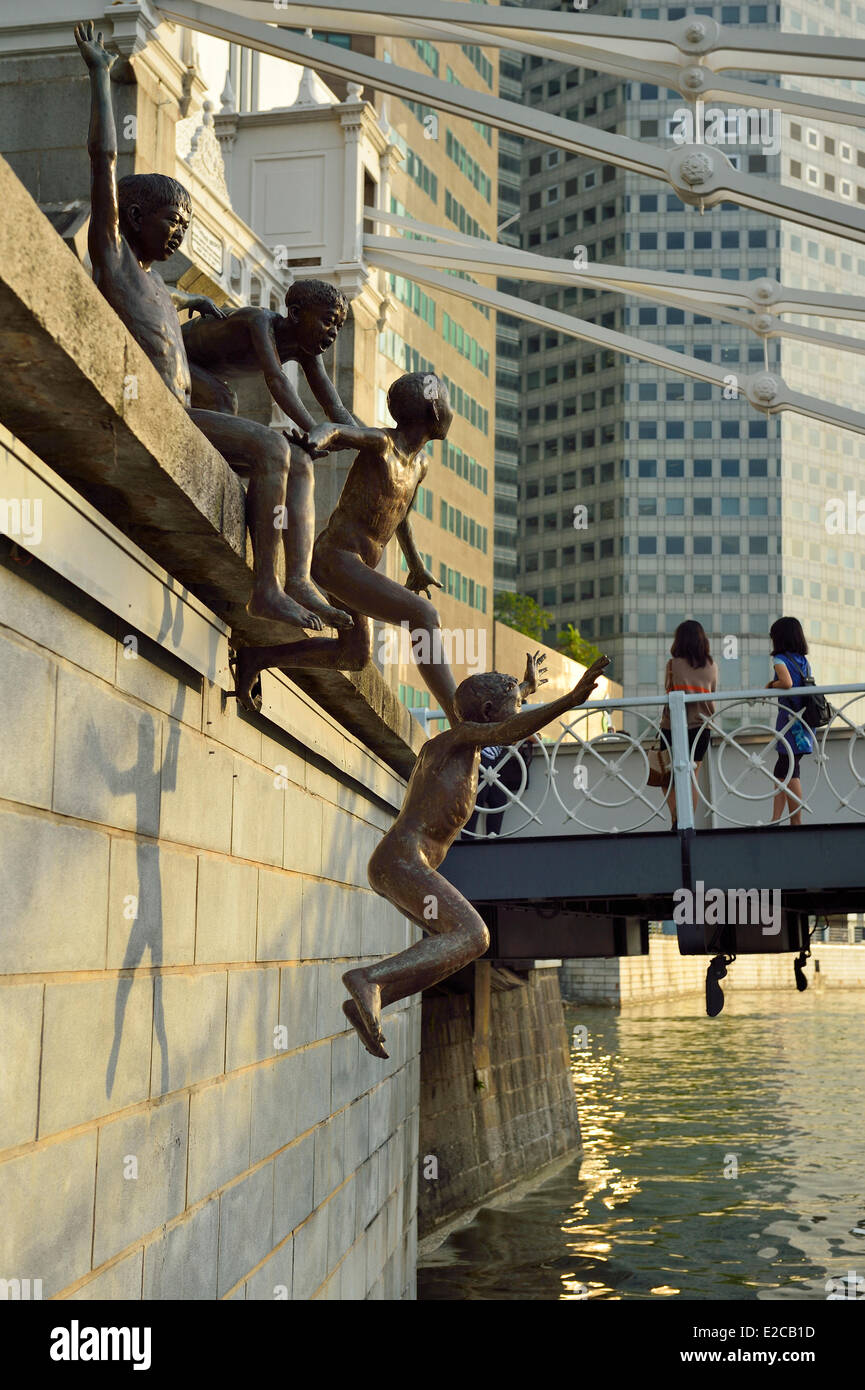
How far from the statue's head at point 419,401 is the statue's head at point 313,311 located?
30 centimetres

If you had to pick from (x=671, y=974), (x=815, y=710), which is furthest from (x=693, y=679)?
(x=671, y=974)

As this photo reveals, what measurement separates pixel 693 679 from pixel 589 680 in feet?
25.7

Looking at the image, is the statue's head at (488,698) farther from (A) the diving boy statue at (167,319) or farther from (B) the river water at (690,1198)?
(B) the river water at (690,1198)

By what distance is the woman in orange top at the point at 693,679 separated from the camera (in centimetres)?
1222

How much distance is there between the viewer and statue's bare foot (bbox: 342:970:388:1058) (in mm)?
4258

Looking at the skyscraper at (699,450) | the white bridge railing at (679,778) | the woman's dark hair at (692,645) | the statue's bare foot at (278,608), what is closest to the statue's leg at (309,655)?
the statue's bare foot at (278,608)

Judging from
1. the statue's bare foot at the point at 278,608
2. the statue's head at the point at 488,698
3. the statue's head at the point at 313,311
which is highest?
the statue's head at the point at 313,311

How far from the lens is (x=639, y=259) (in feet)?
333

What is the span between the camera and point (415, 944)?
14.6 feet

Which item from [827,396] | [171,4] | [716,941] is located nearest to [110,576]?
[171,4]

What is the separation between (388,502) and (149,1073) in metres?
2.08

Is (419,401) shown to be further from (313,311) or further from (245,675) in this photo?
(245,675)

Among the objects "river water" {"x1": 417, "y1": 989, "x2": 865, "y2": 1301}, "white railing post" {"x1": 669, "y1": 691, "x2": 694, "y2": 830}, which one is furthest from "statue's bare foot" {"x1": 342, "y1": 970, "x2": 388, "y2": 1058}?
"river water" {"x1": 417, "y1": 989, "x2": 865, "y2": 1301}

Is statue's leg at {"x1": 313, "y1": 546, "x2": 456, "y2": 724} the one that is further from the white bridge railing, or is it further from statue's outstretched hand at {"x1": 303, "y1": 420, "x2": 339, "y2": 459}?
the white bridge railing
